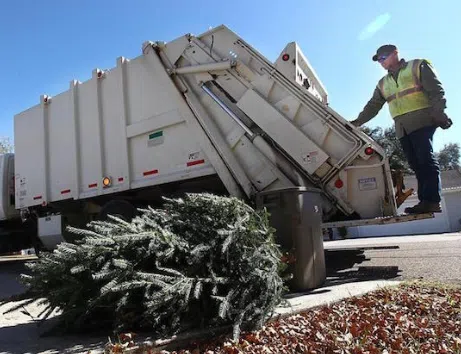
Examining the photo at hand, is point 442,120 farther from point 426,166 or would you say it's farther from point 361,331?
point 361,331

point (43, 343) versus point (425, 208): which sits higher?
point (425, 208)

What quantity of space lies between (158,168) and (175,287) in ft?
12.0

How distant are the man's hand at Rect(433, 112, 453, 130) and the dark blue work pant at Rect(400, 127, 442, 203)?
4.9 inches

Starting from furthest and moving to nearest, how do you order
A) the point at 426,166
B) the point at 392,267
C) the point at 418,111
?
the point at 392,267
the point at 418,111
the point at 426,166

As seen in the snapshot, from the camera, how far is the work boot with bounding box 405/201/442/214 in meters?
4.56

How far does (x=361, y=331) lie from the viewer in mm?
2889

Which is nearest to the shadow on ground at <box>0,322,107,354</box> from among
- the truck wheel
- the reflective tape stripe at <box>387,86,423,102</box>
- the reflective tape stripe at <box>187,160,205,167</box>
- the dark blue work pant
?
the reflective tape stripe at <box>187,160,205,167</box>

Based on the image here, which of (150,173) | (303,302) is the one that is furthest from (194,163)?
(303,302)

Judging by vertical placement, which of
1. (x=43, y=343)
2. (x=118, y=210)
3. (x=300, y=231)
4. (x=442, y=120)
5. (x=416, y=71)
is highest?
(x=416, y=71)

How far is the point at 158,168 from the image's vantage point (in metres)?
6.18

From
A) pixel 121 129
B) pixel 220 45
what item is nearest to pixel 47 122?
pixel 121 129

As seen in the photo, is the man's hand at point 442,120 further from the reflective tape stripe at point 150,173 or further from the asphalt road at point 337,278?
the reflective tape stripe at point 150,173

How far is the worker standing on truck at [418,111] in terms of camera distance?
4.66m

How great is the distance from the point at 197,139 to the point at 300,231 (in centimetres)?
215
